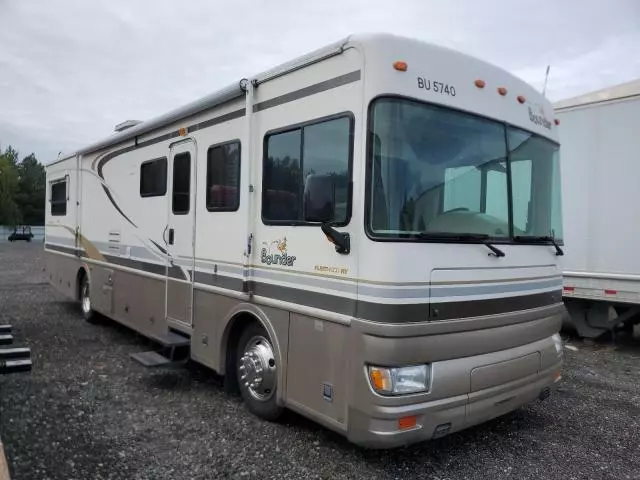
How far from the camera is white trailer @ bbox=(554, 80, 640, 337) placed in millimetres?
7023

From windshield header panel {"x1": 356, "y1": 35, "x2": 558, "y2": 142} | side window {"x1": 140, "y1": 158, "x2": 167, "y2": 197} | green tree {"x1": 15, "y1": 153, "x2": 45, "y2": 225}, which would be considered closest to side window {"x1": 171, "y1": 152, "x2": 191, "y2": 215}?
side window {"x1": 140, "y1": 158, "x2": 167, "y2": 197}

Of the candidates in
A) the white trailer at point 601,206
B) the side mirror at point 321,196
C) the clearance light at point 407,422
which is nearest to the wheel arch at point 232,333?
the side mirror at point 321,196

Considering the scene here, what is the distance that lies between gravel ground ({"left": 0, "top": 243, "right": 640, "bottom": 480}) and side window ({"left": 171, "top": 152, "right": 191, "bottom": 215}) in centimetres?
176

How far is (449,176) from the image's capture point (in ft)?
12.0

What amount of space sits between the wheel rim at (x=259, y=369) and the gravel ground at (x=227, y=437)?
258 millimetres

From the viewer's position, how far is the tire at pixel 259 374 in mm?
4297

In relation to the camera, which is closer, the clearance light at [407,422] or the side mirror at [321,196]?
the clearance light at [407,422]

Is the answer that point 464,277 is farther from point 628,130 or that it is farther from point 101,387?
point 628,130

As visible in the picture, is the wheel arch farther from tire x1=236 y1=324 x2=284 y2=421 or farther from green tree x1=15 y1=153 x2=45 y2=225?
green tree x1=15 y1=153 x2=45 y2=225

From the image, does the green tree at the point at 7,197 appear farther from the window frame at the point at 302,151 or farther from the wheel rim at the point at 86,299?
the window frame at the point at 302,151

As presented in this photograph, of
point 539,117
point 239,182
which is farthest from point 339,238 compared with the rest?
point 539,117

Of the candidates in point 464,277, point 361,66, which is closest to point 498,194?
point 464,277

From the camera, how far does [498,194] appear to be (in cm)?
393

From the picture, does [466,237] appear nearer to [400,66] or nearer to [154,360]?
[400,66]
